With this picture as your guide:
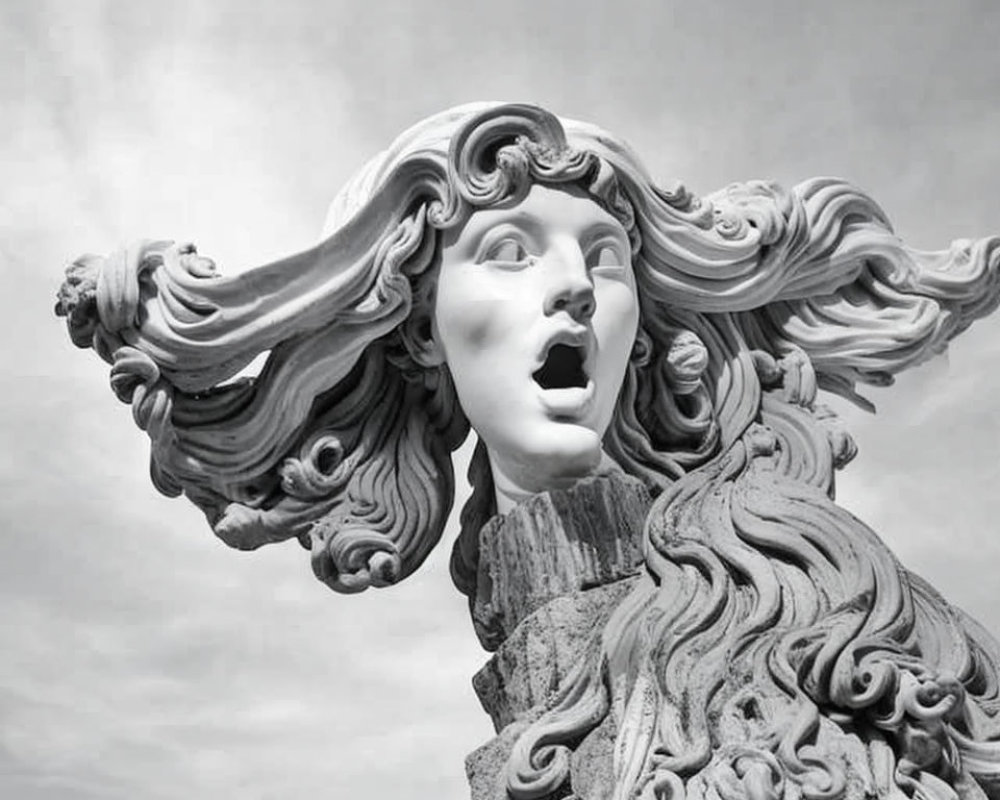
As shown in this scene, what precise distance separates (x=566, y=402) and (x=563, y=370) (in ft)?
0.46

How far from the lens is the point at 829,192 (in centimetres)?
438

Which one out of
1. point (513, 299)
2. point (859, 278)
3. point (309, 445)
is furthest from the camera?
point (859, 278)

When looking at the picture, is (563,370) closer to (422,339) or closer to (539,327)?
(539,327)

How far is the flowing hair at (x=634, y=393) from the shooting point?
322cm

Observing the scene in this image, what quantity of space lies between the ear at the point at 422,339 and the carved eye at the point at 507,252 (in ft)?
1.02

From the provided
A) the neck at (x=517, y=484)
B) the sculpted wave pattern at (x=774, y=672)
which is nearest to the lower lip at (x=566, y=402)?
the neck at (x=517, y=484)

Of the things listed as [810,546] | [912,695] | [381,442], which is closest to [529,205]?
[381,442]

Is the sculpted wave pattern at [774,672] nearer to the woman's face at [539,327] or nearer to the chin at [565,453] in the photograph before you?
the chin at [565,453]

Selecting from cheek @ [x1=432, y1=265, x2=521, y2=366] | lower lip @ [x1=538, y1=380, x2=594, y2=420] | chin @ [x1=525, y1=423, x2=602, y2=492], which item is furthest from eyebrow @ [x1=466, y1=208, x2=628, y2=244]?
chin @ [x1=525, y1=423, x2=602, y2=492]

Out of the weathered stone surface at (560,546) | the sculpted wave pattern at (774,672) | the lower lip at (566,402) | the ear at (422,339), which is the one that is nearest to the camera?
the sculpted wave pattern at (774,672)

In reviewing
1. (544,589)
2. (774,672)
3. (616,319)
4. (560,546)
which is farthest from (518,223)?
(774,672)

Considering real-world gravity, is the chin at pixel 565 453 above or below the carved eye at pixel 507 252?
below

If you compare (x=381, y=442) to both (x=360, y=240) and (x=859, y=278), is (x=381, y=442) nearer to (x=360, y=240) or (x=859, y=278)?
(x=360, y=240)

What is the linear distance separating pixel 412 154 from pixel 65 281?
104 cm
